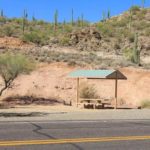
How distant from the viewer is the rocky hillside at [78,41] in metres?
50.3

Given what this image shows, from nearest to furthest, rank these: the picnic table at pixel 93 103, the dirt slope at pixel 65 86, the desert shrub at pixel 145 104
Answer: the picnic table at pixel 93 103 < the desert shrub at pixel 145 104 < the dirt slope at pixel 65 86

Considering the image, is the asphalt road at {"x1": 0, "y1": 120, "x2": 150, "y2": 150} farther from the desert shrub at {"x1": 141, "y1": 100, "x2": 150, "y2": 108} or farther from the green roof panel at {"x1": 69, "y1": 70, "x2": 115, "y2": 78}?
the desert shrub at {"x1": 141, "y1": 100, "x2": 150, "y2": 108}

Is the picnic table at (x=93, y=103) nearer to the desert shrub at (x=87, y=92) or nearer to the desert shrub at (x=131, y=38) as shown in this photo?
the desert shrub at (x=87, y=92)

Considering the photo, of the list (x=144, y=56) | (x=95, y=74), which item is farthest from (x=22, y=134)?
(x=144, y=56)

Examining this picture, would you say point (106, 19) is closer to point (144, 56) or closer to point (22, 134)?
point (144, 56)

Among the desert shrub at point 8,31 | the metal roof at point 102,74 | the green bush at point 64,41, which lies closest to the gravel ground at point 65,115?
the metal roof at point 102,74

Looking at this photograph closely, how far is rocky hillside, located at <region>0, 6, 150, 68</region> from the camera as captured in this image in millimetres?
50344

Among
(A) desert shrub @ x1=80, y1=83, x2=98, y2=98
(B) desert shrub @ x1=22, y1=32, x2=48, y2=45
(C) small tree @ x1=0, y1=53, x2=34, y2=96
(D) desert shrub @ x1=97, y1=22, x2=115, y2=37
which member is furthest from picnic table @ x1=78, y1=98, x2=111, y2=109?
(D) desert shrub @ x1=97, y1=22, x2=115, y2=37

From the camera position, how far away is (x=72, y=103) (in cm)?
3631

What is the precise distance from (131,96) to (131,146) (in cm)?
2769

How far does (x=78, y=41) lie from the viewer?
63.8 m

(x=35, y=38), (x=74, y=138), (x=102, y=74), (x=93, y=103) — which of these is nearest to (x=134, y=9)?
(x=35, y=38)

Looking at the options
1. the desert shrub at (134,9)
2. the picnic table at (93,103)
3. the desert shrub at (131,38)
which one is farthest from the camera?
the desert shrub at (134,9)

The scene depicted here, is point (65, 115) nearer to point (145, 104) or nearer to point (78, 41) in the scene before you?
point (145, 104)
